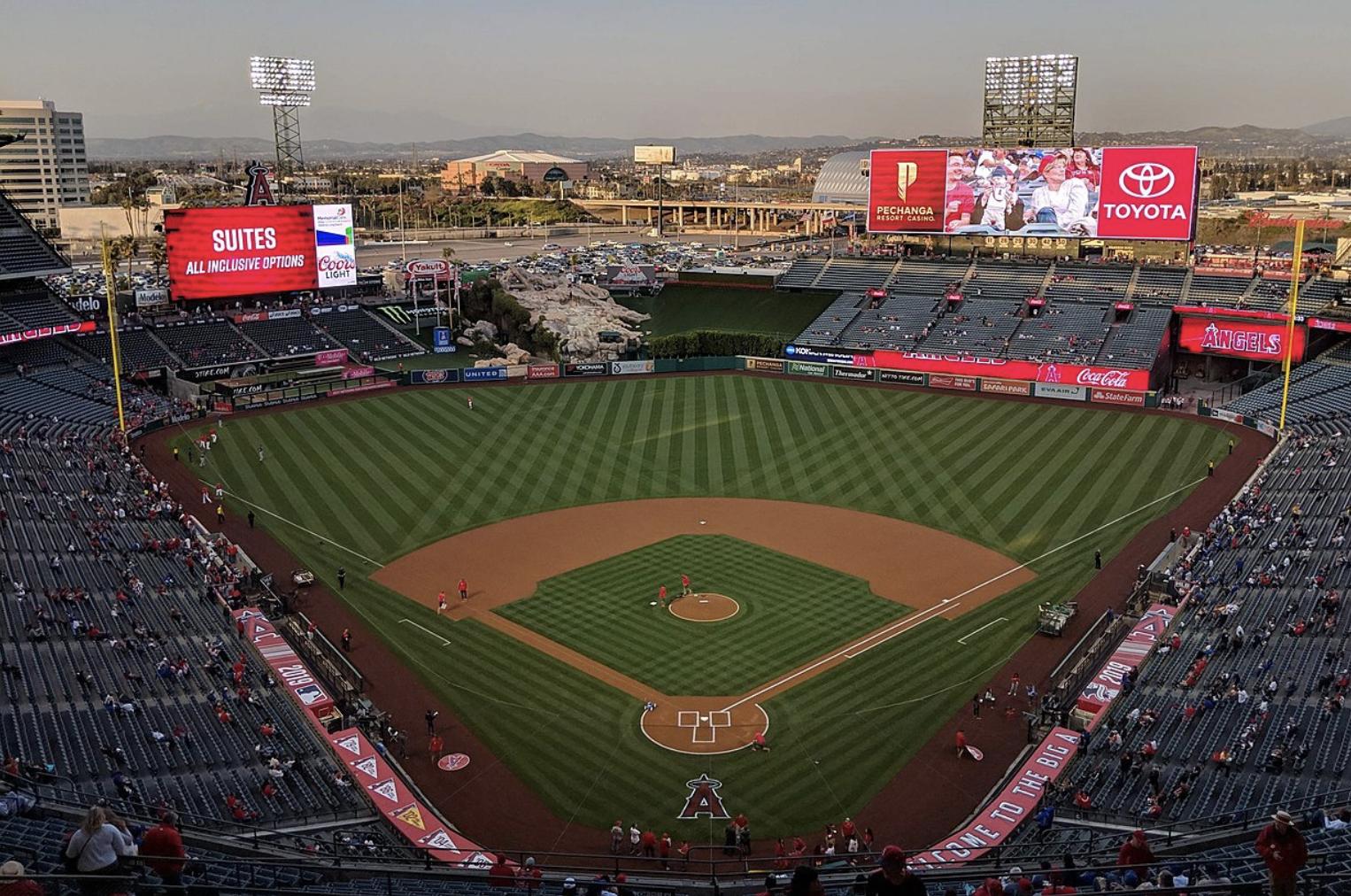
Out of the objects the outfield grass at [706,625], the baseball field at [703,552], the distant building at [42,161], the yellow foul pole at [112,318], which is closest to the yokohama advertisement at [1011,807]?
the baseball field at [703,552]

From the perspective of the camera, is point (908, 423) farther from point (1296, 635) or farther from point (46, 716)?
point (46, 716)

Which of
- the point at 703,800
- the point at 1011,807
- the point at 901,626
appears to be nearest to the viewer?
the point at 1011,807

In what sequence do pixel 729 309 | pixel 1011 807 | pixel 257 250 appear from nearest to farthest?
pixel 1011 807
pixel 257 250
pixel 729 309

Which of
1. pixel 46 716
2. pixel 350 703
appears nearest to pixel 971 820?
pixel 350 703

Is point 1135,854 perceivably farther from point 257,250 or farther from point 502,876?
point 257,250

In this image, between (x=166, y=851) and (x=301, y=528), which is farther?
(x=301, y=528)

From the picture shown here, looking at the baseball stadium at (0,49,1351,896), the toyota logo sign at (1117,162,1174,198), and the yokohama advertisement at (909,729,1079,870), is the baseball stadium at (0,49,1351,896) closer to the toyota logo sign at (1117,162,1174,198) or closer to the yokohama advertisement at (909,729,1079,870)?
the yokohama advertisement at (909,729,1079,870)

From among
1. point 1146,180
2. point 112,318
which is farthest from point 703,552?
point 1146,180
